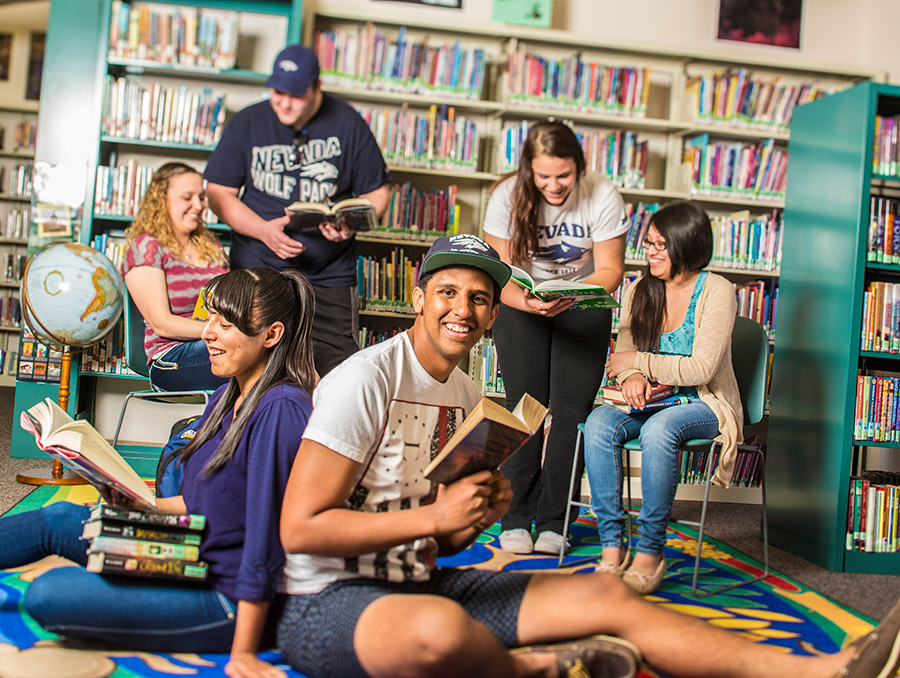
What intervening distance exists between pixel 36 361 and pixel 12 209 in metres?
4.75

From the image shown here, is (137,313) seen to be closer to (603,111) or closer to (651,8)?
(603,111)

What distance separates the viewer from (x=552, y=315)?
9.23ft

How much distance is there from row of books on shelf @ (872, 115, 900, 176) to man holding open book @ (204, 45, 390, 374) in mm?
1818

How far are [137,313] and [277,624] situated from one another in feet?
6.92

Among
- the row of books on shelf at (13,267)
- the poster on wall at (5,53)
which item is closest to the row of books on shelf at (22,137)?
the poster on wall at (5,53)

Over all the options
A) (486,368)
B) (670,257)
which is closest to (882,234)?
(670,257)

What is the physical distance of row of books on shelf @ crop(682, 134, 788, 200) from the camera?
4367 millimetres

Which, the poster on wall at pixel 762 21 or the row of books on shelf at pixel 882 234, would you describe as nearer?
the row of books on shelf at pixel 882 234

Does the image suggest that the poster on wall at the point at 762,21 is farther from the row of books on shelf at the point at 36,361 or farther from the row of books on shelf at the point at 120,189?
the row of books on shelf at the point at 36,361

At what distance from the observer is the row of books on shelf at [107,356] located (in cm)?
396

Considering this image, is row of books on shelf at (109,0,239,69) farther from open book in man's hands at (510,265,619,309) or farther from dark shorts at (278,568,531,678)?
dark shorts at (278,568,531,678)

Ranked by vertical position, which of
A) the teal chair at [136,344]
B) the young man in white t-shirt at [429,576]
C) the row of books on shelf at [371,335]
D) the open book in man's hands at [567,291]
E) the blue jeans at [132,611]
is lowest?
the blue jeans at [132,611]

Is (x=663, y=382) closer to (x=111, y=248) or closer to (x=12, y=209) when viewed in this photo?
(x=111, y=248)

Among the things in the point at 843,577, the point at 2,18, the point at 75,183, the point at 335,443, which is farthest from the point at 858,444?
the point at 2,18
